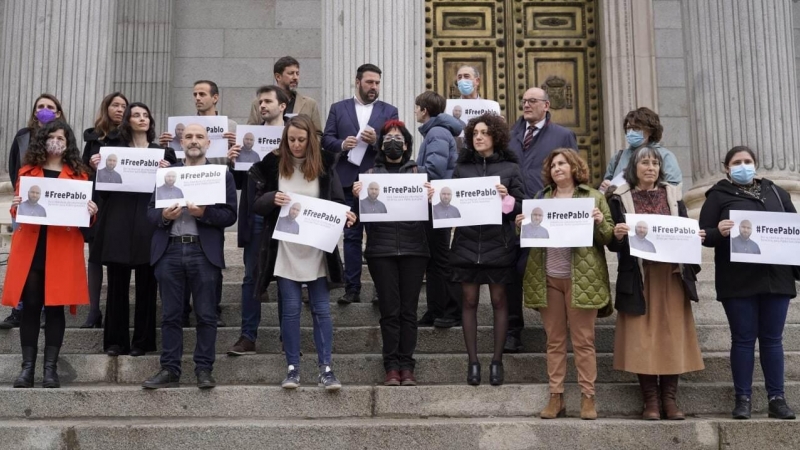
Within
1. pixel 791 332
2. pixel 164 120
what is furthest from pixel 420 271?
pixel 164 120

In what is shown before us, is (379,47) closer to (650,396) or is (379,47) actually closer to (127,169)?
(127,169)

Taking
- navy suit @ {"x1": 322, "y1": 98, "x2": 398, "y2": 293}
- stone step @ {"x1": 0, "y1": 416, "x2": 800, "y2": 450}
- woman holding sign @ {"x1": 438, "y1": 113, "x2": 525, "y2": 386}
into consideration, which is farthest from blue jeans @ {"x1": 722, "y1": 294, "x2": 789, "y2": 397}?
navy suit @ {"x1": 322, "y1": 98, "x2": 398, "y2": 293}

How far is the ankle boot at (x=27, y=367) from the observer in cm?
748

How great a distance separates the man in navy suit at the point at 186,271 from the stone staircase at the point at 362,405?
0.24 meters

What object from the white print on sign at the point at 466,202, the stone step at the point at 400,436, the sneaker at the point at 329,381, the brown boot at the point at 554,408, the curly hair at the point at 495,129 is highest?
the curly hair at the point at 495,129

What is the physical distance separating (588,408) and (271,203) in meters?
2.85

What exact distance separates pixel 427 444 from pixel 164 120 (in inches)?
332

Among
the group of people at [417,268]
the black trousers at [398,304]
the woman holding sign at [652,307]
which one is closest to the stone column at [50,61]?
the group of people at [417,268]

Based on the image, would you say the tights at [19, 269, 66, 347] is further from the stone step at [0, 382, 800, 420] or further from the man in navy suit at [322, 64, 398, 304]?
the man in navy suit at [322, 64, 398, 304]

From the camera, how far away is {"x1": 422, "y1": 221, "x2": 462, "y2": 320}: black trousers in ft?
27.4

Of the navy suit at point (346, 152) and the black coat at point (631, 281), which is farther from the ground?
the navy suit at point (346, 152)

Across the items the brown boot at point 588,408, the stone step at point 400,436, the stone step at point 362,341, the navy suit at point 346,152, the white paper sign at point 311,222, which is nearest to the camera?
the stone step at point 400,436

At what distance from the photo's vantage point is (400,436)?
22.5ft

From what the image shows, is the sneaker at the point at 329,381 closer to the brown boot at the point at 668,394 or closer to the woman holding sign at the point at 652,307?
the woman holding sign at the point at 652,307
